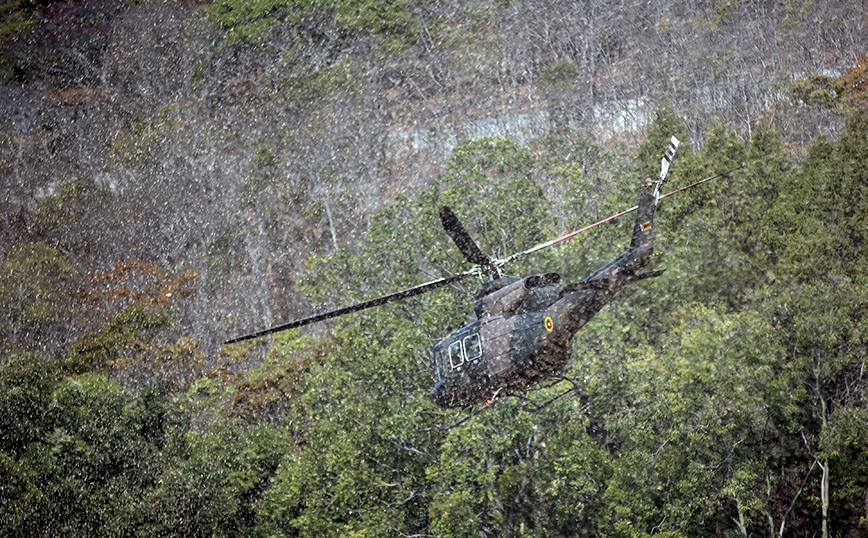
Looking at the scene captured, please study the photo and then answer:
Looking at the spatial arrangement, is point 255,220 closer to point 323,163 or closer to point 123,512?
point 323,163

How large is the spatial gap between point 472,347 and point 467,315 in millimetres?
8385

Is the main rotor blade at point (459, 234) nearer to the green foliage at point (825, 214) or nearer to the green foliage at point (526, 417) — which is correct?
the green foliage at point (526, 417)

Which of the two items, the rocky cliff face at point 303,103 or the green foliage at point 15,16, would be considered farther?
the green foliage at point 15,16

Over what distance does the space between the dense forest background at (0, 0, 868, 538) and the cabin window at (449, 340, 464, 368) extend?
105 centimetres

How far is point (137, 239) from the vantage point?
50.9 meters

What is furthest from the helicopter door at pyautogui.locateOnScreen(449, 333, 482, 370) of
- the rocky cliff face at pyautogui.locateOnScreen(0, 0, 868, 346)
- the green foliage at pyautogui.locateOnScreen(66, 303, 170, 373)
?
the rocky cliff face at pyautogui.locateOnScreen(0, 0, 868, 346)

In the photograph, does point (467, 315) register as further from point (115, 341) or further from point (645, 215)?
point (115, 341)

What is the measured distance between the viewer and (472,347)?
40.0 feet

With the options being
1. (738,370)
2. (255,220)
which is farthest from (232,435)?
(255,220)

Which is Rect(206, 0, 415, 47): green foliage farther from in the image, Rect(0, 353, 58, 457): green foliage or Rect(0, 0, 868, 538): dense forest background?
Rect(0, 353, 58, 457): green foliage

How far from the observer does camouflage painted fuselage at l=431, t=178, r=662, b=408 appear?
11.9m

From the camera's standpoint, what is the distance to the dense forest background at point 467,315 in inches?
792

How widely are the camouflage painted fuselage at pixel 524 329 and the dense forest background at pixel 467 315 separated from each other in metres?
0.95

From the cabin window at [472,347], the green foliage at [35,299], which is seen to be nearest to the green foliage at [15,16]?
the green foliage at [35,299]
